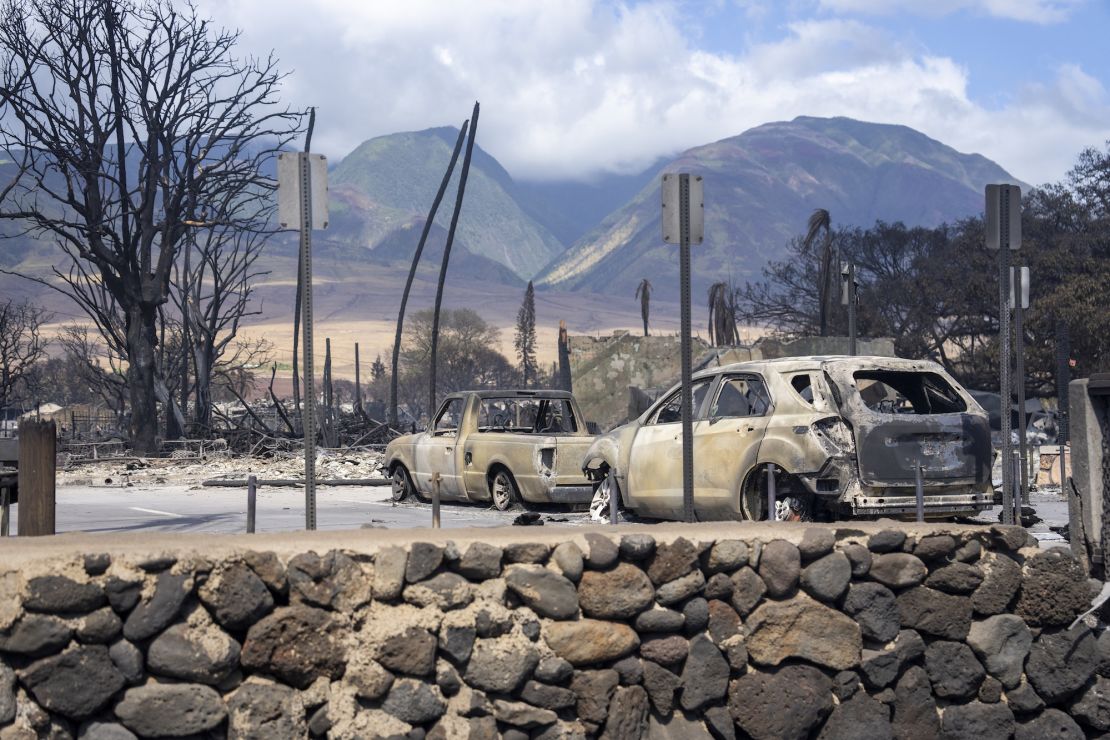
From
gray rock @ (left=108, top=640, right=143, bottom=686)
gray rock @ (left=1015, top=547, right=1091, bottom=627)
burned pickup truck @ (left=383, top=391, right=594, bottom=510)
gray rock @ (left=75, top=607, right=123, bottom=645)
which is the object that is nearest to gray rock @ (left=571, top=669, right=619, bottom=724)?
gray rock @ (left=108, top=640, right=143, bottom=686)

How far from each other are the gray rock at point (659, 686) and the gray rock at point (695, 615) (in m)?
0.28

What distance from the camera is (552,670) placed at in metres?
7.38

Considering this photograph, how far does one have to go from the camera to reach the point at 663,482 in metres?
13.8

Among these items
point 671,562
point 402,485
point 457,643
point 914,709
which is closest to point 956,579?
point 914,709

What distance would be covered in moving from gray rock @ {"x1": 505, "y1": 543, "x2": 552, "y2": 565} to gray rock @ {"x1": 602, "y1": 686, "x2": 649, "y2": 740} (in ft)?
2.65

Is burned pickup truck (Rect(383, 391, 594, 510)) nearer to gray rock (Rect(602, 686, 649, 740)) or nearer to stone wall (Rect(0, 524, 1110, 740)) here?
stone wall (Rect(0, 524, 1110, 740))

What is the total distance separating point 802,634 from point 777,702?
399mm

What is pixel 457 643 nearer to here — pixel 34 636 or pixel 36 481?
pixel 34 636

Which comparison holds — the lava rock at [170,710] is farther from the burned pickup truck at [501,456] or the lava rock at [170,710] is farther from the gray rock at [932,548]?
the burned pickup truck at [501,456]

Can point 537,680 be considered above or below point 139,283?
below

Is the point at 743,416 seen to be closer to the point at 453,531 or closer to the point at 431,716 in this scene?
the point at 453,531

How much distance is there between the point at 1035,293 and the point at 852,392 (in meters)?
44.3

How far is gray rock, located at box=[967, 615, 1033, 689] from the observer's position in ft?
27.5

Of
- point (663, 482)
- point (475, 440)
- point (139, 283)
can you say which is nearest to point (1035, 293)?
point (139, 283)
